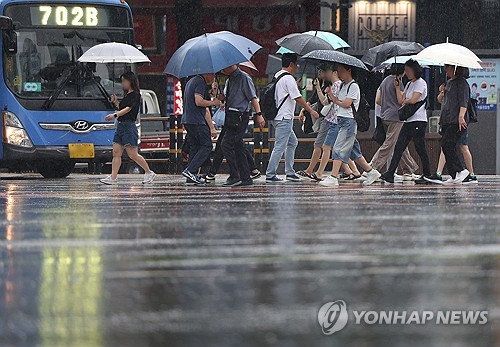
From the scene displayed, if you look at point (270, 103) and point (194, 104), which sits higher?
point (194, 104)

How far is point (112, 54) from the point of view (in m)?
21.2

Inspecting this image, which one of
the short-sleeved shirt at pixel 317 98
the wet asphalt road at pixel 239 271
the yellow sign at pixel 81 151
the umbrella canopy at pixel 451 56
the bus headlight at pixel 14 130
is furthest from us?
the yellow sign at pixel 81 151

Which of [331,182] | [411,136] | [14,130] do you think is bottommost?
[331,182]

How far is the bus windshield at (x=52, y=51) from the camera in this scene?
71.9 ft

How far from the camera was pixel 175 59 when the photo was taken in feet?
61.9

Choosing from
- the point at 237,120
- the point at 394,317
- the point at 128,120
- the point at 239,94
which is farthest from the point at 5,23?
the point at 394,317

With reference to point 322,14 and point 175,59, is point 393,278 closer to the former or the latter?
point 175,59

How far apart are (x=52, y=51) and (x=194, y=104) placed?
5048 millimetres

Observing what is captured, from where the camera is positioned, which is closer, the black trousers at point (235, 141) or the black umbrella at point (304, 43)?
the black trousers at point (235, 141)

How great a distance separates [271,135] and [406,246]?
1717 centimetres

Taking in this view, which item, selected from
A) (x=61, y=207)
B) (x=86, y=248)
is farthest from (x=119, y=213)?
(x=86, y=248)

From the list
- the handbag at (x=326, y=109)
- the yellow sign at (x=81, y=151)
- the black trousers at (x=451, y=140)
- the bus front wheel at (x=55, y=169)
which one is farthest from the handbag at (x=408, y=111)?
the bus front wheel at (x=55, y=169)

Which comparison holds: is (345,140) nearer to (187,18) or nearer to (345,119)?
(345,119)

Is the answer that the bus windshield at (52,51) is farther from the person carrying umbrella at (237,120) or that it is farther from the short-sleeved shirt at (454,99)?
the short-sleeved shirt at (454,99)
